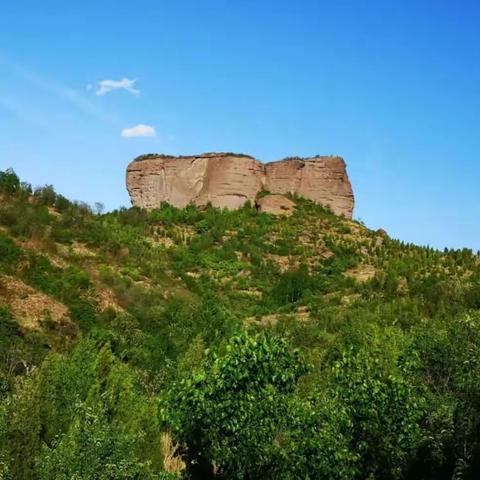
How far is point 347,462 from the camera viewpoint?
11648 mm

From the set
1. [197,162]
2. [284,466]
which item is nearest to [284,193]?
[197,162]

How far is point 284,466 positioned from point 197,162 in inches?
2237

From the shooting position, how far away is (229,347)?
11688 mm

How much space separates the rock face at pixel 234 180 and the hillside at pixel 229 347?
1955 millimetres

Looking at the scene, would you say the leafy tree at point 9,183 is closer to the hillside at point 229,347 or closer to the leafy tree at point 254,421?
the hillside at point 229,347

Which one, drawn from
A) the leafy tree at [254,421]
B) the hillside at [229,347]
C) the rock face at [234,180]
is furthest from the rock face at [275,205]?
the leafy tree at [254,421]

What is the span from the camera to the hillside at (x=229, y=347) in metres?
11.4

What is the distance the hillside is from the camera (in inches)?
450

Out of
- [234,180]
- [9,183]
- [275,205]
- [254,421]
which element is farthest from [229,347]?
[234,180]

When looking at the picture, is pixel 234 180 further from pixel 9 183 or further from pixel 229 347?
pixel 229 347

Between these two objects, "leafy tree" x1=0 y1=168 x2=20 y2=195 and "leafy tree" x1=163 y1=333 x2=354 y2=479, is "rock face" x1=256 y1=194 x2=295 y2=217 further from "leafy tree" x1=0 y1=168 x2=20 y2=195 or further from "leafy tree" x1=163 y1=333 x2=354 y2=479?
"leafy tree" x1=163 y1=333 x2=354 y2=479

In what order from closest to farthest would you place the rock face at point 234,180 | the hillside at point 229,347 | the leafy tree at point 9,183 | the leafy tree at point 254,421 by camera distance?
1. the leafy tree at point 254,421
2. the hillside at point 229,347
3. the leafy tree at point 9,183
4. the rock face at point 234,180

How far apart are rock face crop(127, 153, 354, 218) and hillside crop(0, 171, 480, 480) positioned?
1.95 meters

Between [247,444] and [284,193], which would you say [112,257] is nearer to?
[284,193]
